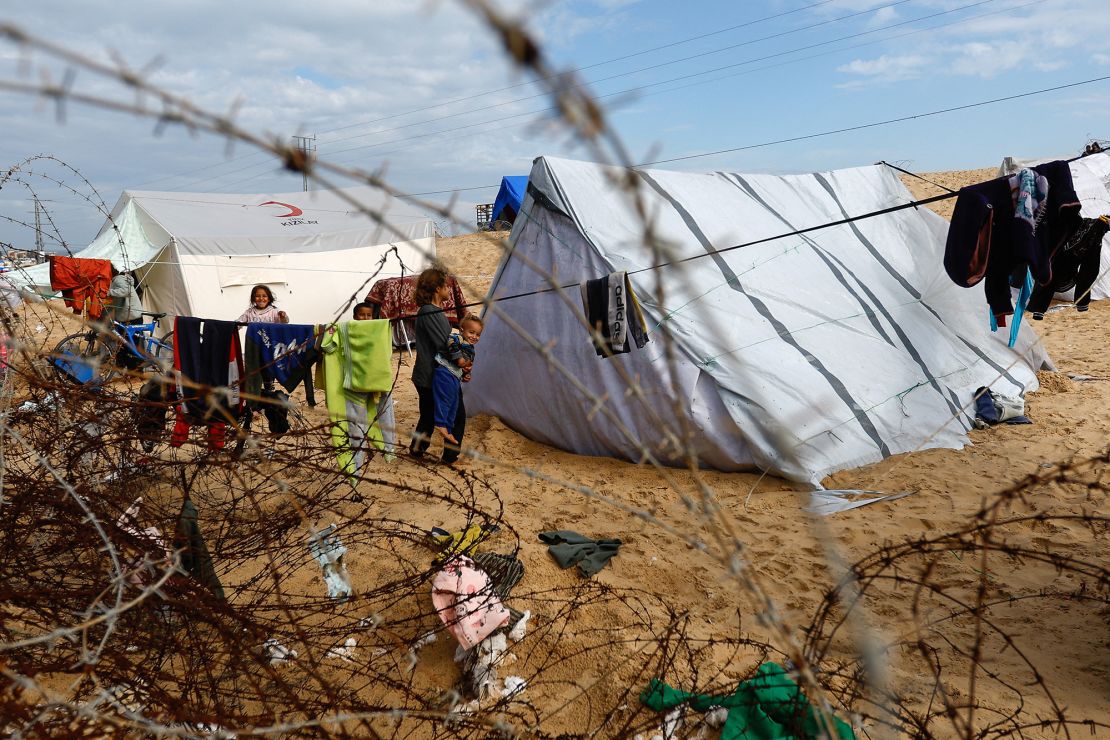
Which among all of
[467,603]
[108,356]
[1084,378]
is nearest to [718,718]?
[467,603]

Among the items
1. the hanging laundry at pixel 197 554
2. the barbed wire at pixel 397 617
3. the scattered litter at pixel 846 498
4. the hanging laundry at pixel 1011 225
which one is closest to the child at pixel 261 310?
the barbed wire at pixel 397 617

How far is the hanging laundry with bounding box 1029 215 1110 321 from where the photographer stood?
4.90 m

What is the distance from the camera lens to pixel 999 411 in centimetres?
592

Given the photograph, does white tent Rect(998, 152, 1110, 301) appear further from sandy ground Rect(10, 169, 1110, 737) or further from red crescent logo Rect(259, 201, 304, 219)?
red crescent logo Rect(259, 201, 304, 219)

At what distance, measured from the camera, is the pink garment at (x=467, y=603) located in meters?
2.90

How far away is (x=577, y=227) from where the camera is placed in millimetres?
5695

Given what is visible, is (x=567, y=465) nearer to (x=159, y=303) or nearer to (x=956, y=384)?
(x=956, y=384)

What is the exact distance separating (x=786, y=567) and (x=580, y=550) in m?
1.09

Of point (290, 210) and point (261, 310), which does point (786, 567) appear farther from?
point (290, 210)

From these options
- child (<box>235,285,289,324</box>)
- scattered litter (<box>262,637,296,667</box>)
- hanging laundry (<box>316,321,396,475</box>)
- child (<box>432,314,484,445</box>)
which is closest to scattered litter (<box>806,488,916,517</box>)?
child (<box>432,314,484,445</box>)

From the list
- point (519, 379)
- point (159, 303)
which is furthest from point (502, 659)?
point (159, 303)

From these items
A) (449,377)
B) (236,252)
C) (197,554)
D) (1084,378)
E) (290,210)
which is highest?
(290,210)

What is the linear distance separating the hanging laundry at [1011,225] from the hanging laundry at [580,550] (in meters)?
3.11

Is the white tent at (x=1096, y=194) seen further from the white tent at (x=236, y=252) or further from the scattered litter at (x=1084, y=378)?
the white tent at (x=236, y=252)
